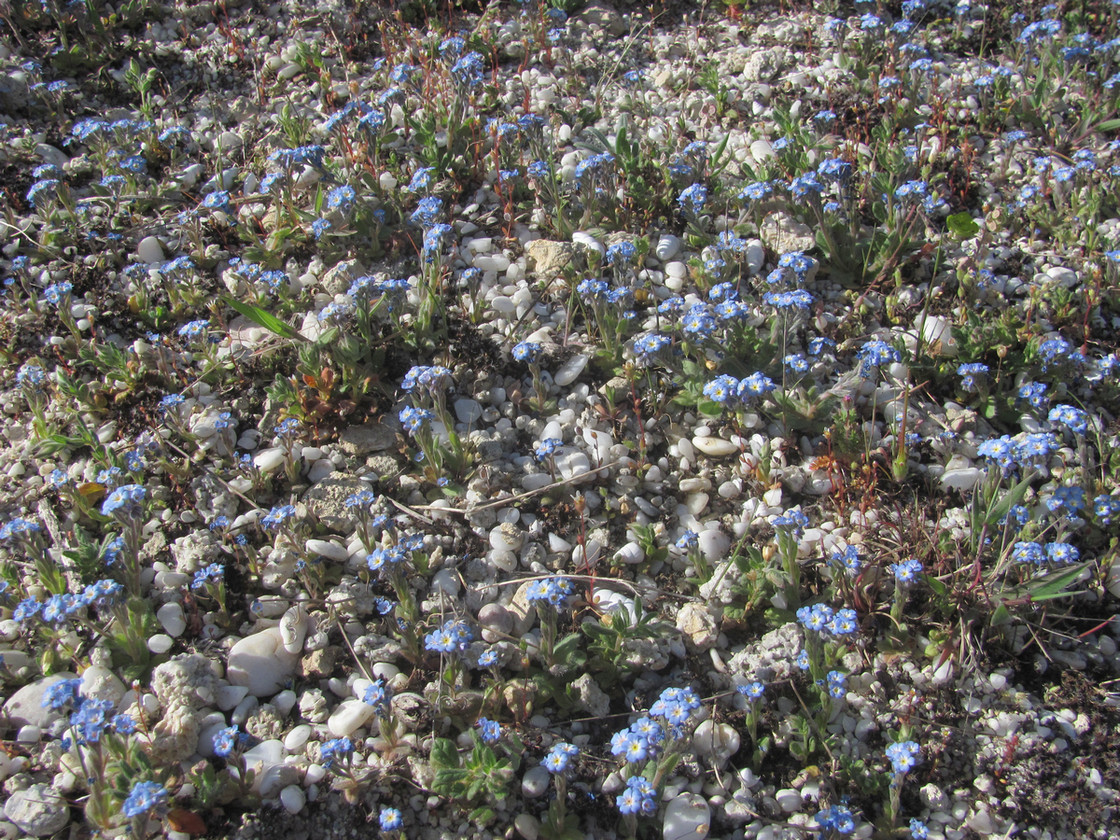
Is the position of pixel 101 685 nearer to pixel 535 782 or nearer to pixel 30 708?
pixel 30 708

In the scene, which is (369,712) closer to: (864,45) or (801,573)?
(801,573)

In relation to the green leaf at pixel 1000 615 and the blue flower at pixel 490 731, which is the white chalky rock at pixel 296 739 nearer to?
the blue flower at pixel 490 731

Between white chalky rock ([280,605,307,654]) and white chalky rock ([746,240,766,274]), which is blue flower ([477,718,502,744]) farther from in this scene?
white chalky rock ([746,240,766,274])

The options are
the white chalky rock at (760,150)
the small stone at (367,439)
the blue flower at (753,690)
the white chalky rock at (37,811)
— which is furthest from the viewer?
the white chalky rock at (760,150)

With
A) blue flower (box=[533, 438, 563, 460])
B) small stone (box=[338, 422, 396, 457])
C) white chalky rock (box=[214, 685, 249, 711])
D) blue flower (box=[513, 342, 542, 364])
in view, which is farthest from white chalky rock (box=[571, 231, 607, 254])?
white chalky rock (box=[214, 685, 249, 711])

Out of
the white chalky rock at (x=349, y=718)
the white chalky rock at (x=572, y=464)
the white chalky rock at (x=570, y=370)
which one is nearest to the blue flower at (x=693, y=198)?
the white chalky rock at (x=570, y=370)

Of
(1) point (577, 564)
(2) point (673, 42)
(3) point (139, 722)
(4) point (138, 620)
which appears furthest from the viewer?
(2) point (673, 42)

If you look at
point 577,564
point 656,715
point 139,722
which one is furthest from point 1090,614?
point 139,722
